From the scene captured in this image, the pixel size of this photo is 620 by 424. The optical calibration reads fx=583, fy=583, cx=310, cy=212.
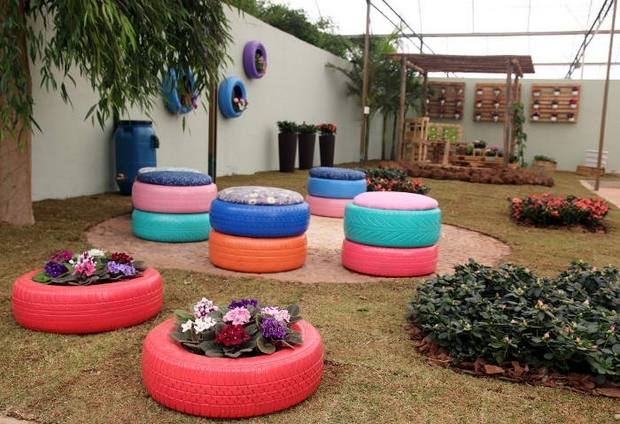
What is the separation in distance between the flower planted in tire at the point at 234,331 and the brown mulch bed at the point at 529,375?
0.97 m

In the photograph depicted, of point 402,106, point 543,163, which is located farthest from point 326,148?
point 543,163

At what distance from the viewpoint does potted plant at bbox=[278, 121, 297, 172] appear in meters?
14.4

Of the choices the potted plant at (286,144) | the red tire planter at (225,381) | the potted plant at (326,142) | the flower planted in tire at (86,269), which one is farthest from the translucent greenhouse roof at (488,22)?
the red tire planter at (225,381)

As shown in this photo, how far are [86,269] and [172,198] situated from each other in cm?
267

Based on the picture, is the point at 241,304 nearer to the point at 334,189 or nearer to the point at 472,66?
the point at 334,189

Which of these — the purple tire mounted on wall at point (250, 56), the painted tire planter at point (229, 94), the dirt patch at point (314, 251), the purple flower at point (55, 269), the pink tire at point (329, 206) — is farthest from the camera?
the purple tire mounted on wall at point (250, 56)

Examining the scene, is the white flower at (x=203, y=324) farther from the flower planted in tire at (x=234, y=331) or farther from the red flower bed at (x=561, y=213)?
the red flower bed at (x=561, y=213)

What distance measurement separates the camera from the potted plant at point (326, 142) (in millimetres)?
16172

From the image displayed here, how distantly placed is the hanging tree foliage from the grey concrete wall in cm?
1523

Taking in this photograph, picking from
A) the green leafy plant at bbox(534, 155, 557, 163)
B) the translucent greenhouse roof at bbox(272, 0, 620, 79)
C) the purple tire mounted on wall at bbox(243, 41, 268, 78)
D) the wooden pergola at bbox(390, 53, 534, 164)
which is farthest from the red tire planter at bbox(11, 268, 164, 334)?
the translucent greenhouse roof at bbox(272, 0, 620, 79)

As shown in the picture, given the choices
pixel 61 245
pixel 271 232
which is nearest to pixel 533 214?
pixel 271 232

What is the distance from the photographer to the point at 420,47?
22578 millimetres

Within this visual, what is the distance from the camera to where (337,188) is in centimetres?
834

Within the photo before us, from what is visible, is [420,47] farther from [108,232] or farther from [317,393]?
[317,393]
